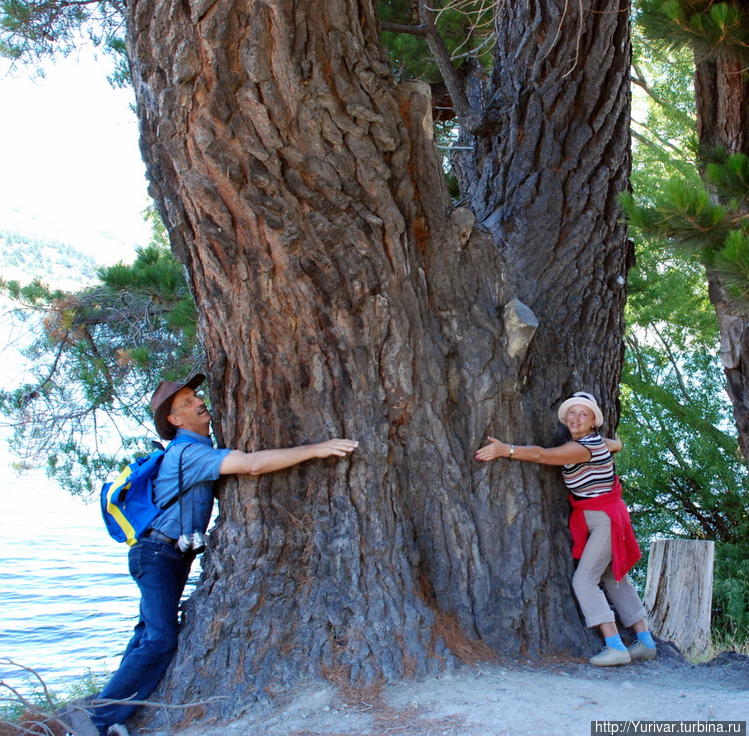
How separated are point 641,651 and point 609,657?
0.95 ft

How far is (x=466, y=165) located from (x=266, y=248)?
2263 millimetres

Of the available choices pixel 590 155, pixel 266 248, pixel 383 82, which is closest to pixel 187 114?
pixel 266 248

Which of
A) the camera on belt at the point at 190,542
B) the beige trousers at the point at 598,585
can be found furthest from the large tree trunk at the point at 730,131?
the camera on belt at the point at 190,542

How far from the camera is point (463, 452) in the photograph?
4375mm

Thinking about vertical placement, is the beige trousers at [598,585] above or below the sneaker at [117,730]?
above

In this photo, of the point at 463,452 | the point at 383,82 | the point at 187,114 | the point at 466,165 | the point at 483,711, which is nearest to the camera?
the point at 483,711

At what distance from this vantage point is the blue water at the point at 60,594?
26.7ft

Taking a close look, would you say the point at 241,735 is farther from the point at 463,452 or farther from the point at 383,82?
the point at 383,82

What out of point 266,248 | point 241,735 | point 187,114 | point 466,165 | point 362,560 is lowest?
point 241,735

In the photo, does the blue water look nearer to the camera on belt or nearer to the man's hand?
the camera on belt

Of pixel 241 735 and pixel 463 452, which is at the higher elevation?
pixel 463 452

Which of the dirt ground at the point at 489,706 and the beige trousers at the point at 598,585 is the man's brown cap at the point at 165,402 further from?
the beige trousers at the point at 598,585

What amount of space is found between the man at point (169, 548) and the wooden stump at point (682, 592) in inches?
130

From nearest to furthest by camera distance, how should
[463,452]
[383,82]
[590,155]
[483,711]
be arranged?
[483,711], [383,82], [463,452], [590,155]
